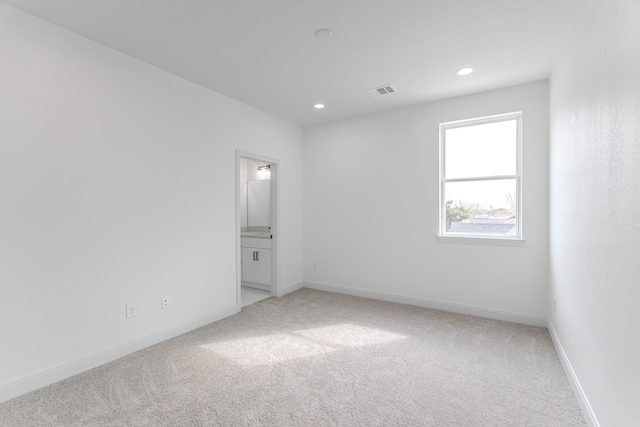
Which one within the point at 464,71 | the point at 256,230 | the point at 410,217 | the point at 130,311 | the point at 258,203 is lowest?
the point at 130,311

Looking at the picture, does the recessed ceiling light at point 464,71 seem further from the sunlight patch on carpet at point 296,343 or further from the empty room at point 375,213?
the sunlight patch on carpet at point 296,343

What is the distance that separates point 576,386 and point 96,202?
12.7 ft

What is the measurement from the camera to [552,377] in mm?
2303

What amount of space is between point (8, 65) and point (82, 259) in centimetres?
146

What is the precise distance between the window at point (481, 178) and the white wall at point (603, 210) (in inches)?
41.5

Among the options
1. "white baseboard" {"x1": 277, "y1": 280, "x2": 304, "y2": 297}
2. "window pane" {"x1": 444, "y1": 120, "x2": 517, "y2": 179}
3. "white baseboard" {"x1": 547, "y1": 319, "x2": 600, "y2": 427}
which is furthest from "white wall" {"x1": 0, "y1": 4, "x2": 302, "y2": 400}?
"white baseboard" {"x1": 547, "y1": 319, "x2": 600, "y2": 427}

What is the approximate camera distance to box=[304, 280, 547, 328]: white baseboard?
3.38 metres

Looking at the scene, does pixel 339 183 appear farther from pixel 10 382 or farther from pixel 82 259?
pixel 10 382

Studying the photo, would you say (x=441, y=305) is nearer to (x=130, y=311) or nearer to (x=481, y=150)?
(x=481, y=150)

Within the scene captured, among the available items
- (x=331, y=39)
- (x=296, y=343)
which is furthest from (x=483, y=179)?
(x=296, y=343)

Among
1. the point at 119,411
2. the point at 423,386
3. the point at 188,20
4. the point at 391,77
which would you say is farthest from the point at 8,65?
the point at 423,386

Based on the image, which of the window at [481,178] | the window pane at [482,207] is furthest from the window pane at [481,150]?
the window pane at [482,207]

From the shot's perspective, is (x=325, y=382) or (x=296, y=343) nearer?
(x=325, y=382)

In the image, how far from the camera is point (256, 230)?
5.74 m
